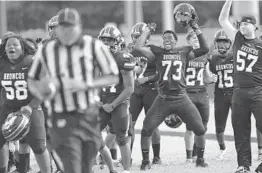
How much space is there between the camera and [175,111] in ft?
33.1

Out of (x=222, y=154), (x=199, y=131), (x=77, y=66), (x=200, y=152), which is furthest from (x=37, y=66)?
(x=222, y=154)

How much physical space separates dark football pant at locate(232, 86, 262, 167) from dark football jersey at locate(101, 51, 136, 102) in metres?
1.51

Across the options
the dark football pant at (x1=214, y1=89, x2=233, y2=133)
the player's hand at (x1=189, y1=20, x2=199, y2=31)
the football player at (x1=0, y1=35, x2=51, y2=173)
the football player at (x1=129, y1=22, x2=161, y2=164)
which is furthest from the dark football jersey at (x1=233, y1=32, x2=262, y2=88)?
the football player at (x1=0, y1=35, x2=51, y2=173)

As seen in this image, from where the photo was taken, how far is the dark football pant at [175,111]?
32.9ft

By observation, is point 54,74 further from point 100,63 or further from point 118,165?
point 118,165

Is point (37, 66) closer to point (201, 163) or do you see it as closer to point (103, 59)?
point (103, 59)

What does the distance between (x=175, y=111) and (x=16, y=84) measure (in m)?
2.43

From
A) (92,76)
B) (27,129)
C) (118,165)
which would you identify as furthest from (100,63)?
(118,165)

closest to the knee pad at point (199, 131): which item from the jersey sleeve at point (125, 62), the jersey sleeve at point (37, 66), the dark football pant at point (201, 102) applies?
the dark football pant at point (201, 102)

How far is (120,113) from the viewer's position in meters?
9.37

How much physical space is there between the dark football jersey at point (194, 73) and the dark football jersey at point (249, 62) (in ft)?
5.91

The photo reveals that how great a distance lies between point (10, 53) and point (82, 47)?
234 centimetres

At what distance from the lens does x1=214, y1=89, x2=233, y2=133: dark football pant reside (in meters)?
11.2

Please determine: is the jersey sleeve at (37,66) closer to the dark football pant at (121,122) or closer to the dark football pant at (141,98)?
the dark football pant at (121,122)
